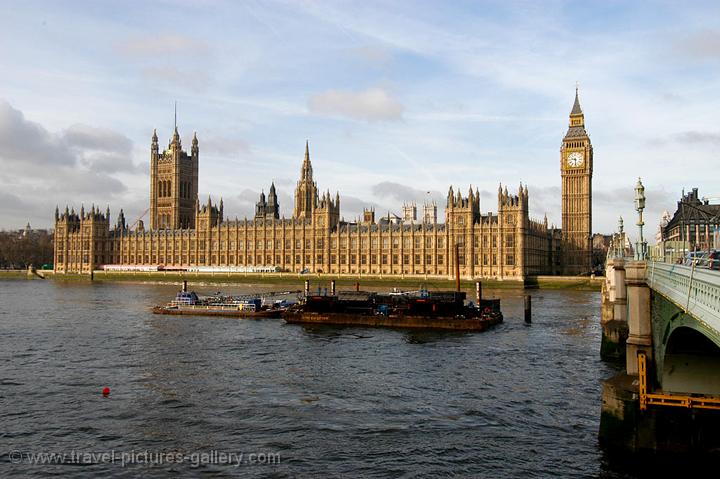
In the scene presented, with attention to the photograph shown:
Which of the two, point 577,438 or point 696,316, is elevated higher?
point 696,316

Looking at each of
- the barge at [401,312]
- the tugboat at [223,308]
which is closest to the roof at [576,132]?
the barge at [401,312]

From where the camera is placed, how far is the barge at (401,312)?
60969 mm

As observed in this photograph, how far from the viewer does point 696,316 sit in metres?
14.6

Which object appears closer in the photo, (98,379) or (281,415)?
(281,415)

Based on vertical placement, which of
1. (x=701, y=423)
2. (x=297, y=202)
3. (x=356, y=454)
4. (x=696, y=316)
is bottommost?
(x=356, y=454)

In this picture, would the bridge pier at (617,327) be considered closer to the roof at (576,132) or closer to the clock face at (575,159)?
the clock face at (575,159)

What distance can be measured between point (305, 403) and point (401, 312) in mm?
33631

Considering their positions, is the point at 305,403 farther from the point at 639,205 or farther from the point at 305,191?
the point at 305,191

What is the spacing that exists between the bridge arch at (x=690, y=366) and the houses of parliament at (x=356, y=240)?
104940mm

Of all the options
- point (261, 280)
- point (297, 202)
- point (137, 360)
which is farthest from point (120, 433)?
point (297, 202)

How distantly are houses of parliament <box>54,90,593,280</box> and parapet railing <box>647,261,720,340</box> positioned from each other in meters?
109

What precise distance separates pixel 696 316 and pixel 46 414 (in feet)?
88.6

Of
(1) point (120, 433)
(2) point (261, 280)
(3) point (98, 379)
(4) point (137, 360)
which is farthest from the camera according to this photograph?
(2) point (261, 280)

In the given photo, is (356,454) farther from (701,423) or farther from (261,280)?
(261,280)
